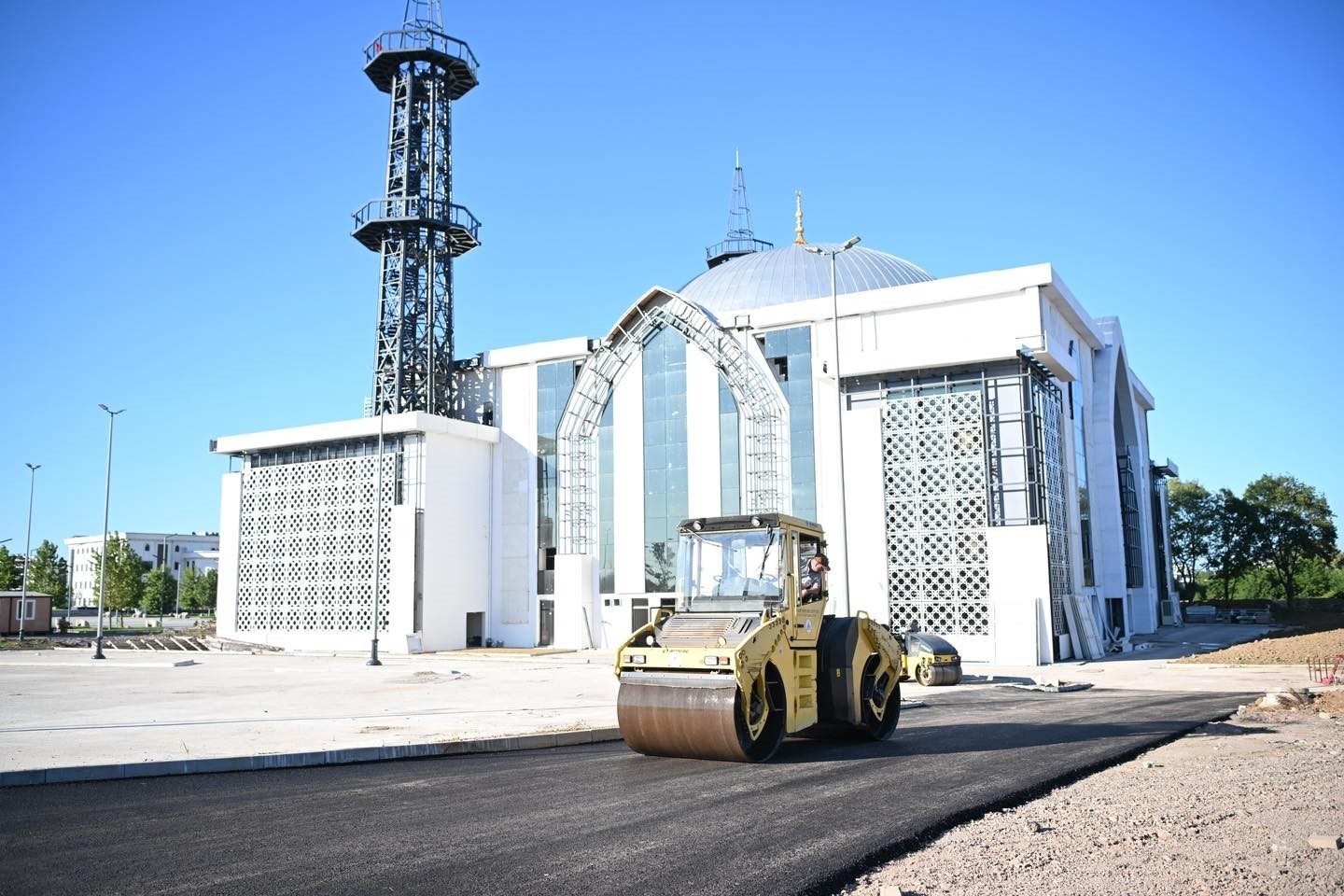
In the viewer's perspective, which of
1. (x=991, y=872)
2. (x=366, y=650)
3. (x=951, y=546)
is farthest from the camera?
(x=366, y=650)

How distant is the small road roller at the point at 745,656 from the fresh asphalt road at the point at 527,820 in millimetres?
383

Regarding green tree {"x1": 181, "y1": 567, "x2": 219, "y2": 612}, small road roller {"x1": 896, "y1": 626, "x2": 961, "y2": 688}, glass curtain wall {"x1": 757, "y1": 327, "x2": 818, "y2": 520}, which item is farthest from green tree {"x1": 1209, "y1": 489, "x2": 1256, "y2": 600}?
green tree {"x1": 181, "y1": 567, "x2": 219, "y2": 612}

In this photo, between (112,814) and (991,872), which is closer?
(991,872)

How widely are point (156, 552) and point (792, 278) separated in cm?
12087

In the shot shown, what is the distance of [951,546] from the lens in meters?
30.5

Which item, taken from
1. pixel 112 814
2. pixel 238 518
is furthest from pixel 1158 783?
pixel 238 518

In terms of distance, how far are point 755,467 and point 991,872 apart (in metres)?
29.4

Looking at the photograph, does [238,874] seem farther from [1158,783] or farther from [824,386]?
[824,386]

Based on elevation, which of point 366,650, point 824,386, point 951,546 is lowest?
point 366,650

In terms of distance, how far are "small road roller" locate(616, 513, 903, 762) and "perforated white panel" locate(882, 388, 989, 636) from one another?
18.6 m

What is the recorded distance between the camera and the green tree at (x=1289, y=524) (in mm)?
67438

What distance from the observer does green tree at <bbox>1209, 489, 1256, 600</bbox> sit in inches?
2697

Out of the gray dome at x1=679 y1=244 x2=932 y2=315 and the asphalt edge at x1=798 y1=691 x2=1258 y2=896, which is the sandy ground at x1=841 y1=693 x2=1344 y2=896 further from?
the gray dome at x1=679 y1=244 x2=932 y2=315

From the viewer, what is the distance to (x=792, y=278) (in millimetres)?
42906
